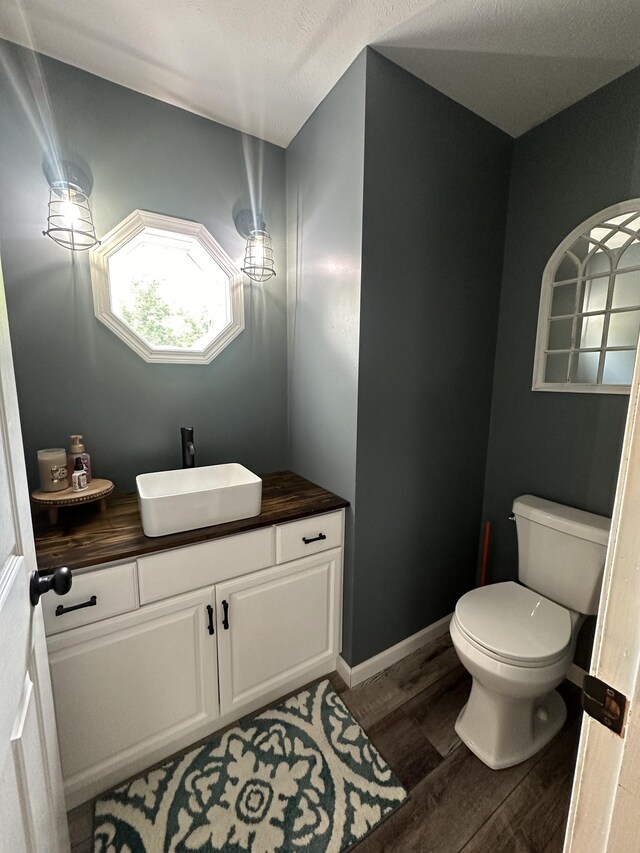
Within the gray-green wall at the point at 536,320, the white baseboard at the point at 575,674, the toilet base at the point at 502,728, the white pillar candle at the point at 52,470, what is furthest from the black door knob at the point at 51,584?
the white baseboard at the point at 575,674

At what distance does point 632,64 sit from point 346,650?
268 centimetres

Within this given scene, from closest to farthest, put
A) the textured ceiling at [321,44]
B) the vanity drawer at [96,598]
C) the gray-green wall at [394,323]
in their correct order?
1. the vanity drawer at [96,598]
2. the textured ceiling at [321,44]
3. the gray-green wall at [394,323]

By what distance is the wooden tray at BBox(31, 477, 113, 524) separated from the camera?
124 centimetres

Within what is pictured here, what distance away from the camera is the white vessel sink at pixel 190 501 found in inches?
46.1

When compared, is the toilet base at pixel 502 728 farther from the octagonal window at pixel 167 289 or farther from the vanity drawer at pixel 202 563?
the octagonal window at pixel 167 289

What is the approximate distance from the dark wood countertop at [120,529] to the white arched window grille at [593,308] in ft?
4.00

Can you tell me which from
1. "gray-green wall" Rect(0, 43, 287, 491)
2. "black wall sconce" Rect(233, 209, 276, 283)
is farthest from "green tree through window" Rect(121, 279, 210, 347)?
"black wall sconce" Rect(233, 209, 276, 283)

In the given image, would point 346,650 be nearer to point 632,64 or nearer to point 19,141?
point 19,141

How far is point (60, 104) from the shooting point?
1344 millimetres

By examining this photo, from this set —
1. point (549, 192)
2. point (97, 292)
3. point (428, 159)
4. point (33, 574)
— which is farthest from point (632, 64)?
point (33, 574)

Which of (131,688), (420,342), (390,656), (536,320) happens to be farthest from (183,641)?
(536,320)

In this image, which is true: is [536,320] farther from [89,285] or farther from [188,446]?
→ [89,285]

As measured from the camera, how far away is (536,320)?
5.57ft

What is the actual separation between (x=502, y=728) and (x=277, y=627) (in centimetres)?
93
